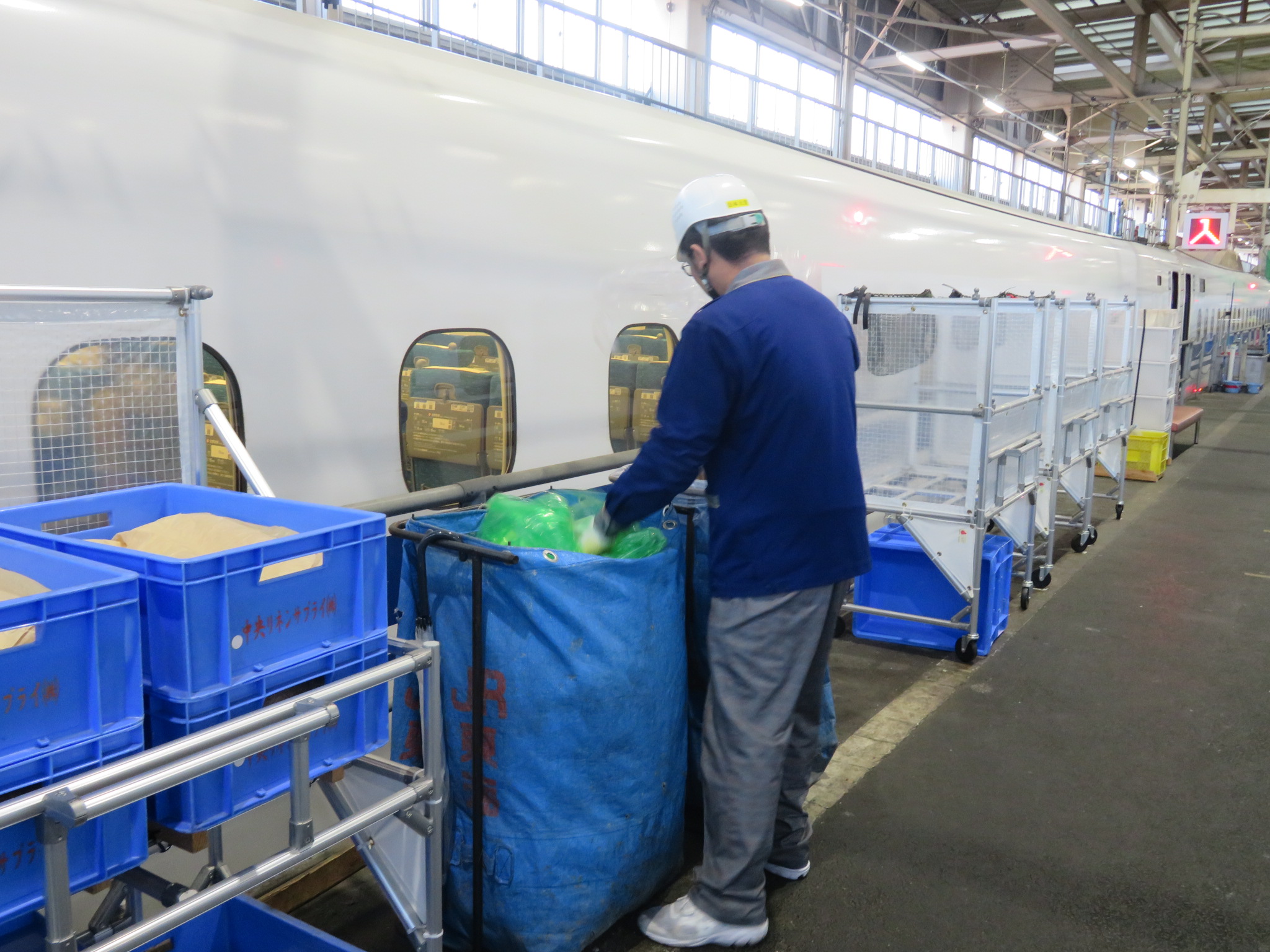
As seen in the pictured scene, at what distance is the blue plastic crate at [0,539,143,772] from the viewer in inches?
53.6

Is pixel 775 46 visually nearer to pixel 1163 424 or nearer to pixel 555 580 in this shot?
pixel 1163 424

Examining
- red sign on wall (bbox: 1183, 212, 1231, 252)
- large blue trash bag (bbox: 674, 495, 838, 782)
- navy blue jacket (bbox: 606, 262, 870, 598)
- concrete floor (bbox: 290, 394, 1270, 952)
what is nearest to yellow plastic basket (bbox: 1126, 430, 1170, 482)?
concrete floor (bbox: 290, 394, 1270, 952)

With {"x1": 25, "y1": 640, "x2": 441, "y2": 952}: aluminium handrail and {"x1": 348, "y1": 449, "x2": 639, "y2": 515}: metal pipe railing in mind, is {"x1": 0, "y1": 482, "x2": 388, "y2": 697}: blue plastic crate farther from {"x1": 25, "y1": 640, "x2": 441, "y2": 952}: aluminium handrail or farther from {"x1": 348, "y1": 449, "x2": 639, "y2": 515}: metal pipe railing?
{"x1": 348, "y1": 449, "x2": 639, "y2": 515}: metal pipe railing

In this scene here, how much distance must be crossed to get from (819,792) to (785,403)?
5.80 feet

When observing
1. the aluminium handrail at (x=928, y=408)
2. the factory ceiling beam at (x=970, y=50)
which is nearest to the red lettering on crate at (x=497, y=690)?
the aluminium handrail at (x=928, y=408)

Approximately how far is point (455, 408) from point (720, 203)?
3.66 ft

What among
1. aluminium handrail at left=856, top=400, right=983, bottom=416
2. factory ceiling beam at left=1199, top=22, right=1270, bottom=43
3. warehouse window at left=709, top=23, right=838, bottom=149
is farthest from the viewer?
factory ceiling beam at left=1199, top=22, right=1270, bottom=43

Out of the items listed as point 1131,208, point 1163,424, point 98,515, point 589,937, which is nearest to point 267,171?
point 98,515

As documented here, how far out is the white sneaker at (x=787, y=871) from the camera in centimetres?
307

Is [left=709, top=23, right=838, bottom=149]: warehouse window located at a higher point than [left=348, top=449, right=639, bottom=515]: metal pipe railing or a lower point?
higher

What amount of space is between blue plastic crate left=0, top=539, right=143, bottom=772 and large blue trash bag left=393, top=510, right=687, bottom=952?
39.7 inches

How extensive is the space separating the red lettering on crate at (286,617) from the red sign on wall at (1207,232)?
2230 cm

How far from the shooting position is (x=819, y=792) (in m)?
3.65

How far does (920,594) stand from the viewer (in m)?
5.23
